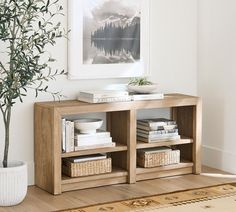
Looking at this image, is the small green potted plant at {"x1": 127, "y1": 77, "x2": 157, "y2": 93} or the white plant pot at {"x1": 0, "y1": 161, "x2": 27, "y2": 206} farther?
the small green potted plant at {"x1": 127, "y1": 77, "x2": 157, "y2": 93}

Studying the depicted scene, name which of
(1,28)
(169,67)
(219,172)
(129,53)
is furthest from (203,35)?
(1,28)

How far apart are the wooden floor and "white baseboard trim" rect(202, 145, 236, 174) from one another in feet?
0.65

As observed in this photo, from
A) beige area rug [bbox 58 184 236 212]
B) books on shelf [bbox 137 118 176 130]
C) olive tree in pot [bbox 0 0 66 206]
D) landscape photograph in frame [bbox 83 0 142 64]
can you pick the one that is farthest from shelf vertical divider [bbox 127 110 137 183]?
olive tree in pot [bbox 0 0 66 206]

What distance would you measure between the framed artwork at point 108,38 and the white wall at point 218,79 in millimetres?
562

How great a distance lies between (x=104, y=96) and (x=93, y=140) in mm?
342

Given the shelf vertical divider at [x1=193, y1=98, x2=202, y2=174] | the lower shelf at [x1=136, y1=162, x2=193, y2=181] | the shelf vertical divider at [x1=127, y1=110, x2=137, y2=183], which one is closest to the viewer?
the shelf vertical divider at [x1=127, y1=110, x2=137, y2=183]

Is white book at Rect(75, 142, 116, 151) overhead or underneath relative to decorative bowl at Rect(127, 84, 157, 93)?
underneath

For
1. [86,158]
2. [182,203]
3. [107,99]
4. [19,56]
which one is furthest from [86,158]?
[19,56]

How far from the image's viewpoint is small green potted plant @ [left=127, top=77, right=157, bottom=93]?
15.4 ft

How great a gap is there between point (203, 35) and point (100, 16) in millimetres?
1023

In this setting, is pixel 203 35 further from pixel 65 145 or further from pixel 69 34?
pixel 65 145

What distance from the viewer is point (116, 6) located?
4777mm

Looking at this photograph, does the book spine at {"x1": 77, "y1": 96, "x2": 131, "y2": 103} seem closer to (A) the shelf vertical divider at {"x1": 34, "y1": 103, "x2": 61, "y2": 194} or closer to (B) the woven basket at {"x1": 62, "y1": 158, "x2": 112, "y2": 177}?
(A) the shelf vertical divider at {"x1": 34, "y1": 103, "x2": 61, "y2": 194}

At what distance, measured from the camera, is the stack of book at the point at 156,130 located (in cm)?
471
